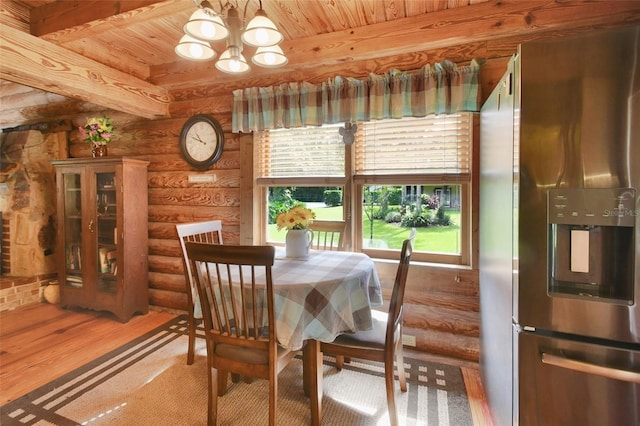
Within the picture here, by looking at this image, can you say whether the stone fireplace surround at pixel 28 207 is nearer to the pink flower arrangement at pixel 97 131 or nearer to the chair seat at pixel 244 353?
the pink flower arrangement at pixel 97 131

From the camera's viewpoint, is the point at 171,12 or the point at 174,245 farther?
the point at 174,245

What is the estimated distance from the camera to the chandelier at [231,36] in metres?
1.46

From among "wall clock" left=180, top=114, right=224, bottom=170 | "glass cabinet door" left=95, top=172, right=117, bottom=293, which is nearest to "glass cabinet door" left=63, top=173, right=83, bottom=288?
"glass cabinet door" left=95, top=172, right=117, bottom=293

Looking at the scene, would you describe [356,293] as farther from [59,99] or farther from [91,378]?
[59,99]

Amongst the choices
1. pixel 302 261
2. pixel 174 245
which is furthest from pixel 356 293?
pixel 174 245

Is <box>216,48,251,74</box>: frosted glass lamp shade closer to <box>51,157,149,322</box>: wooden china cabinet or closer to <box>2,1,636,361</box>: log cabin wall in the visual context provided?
<box>2,1,636,361</box>: log cabin wall

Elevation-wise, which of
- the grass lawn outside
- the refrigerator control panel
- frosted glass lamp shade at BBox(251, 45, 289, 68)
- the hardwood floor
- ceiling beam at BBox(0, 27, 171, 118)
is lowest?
the hardwood floor

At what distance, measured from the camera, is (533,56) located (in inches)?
41.4

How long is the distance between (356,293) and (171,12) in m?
1.95

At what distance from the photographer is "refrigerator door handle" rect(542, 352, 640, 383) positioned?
3.16 ft

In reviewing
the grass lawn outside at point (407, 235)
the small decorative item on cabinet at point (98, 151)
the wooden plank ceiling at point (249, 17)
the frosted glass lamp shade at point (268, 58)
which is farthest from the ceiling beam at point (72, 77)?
the grass lawn outside at point (407, 235)

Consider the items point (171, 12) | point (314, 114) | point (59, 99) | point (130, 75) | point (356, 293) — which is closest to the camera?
point (356, 293)

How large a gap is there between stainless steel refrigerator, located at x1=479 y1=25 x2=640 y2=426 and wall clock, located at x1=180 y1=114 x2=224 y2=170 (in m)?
2.51

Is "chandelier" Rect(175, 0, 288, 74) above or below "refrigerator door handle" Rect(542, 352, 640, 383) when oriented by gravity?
above
